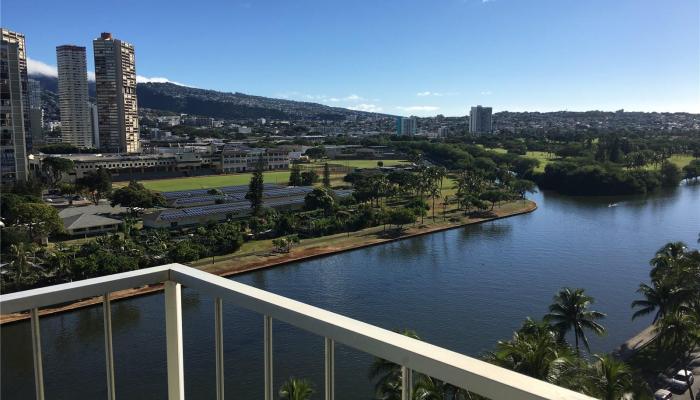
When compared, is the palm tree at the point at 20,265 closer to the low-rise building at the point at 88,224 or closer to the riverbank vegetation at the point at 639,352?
the low-rise building at the point at 88,224

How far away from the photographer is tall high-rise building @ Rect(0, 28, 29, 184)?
16.4m

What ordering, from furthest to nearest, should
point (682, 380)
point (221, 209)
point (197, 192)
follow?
point (197, 192), point (221, 209), point (682, 380)

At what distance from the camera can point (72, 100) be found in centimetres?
4081

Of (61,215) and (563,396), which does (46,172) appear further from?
(563,396)

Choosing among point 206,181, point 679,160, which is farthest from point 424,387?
point 679,160

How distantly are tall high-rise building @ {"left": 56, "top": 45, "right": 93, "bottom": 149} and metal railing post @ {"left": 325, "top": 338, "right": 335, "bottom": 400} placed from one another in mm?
43964

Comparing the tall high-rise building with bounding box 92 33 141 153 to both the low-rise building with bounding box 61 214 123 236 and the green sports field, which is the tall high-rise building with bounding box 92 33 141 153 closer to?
the green sports field

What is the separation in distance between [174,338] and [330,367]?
15.2 inches

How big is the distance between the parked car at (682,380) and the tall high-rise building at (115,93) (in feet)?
115

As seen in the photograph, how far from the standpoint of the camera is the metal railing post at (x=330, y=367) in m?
0.80

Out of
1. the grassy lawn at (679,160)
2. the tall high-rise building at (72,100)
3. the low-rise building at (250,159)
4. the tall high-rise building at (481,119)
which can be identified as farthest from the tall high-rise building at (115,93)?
the tall high-rise building at (481,119)

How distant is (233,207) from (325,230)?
3836 mm

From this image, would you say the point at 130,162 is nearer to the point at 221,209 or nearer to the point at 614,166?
the point at 221,209

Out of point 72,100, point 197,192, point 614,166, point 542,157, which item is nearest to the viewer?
point 197,192
